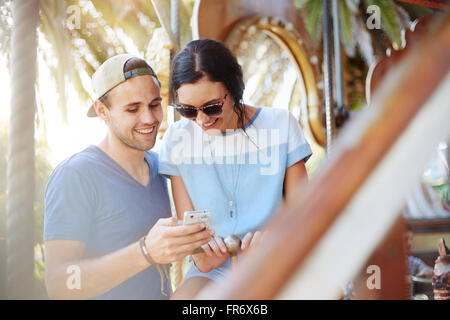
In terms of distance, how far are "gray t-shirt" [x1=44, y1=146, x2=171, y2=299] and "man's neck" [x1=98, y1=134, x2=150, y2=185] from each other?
18 millimetres

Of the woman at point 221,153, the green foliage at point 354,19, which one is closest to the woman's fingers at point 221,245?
the woman at point 221,153

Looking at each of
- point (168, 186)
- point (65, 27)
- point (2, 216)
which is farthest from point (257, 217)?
point (65, 27)

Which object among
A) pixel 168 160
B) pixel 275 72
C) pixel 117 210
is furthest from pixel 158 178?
pixel 275 72

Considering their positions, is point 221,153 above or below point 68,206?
above

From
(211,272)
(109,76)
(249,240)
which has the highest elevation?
(109,76)

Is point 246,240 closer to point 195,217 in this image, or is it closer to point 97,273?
point 195,217

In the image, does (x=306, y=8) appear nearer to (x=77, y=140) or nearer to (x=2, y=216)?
(x=77, y=140)

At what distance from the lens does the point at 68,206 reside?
56.3 inches

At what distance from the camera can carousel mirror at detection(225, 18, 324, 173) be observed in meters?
1.94

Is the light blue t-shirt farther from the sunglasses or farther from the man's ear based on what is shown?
the man's ear

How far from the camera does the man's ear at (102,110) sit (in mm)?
1571

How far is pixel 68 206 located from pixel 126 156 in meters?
0.27

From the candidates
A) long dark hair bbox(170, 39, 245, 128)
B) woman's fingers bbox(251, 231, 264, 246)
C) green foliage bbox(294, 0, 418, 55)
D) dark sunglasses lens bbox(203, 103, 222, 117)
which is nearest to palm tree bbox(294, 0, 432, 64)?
green foliage bbox(294, 0, 418, 55)

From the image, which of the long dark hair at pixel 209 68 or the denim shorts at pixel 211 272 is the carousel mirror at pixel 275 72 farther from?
the denim shorts at pixel 211 272
